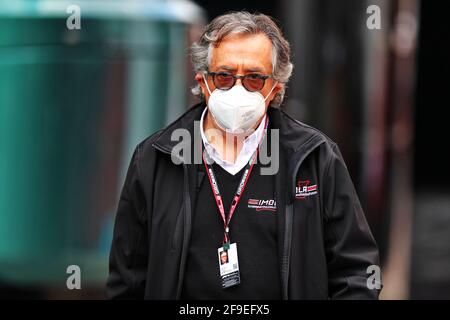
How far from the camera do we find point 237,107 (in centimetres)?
301

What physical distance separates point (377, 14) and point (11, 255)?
3185mm

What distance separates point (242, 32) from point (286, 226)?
0.64m

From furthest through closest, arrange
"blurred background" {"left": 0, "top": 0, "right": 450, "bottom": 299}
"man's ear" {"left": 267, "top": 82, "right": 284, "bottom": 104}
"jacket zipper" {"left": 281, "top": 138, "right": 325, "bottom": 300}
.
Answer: "blurred background" {"left": 0, "top": 0, "right": 450, "bottom": 299}
"man's ear" {"left": 267, "top": 82, "right": 284, "bottom": 104}
"jacket zipper" {"left": 281, "top": 138, "right": 325, "bottom": 300}

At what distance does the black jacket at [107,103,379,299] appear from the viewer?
2.91 m

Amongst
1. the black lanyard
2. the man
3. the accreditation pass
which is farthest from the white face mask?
the accreditation pass

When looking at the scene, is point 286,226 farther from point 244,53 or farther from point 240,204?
point 244,53

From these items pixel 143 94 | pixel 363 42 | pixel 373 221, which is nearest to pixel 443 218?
pixel 373 221

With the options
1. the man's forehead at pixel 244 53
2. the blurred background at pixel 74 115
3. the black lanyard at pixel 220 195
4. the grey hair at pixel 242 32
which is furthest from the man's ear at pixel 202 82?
the blurred background at pixel 74 115

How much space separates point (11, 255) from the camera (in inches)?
236

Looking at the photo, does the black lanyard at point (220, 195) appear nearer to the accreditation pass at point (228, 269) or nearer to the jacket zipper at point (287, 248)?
the accreditation pass at point (228, 269)

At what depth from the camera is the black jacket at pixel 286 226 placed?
2.91 metres

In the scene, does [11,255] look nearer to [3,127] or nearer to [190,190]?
[3,127]

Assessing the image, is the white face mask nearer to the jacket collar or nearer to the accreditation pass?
the jacket collar

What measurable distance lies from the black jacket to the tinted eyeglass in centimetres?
16
